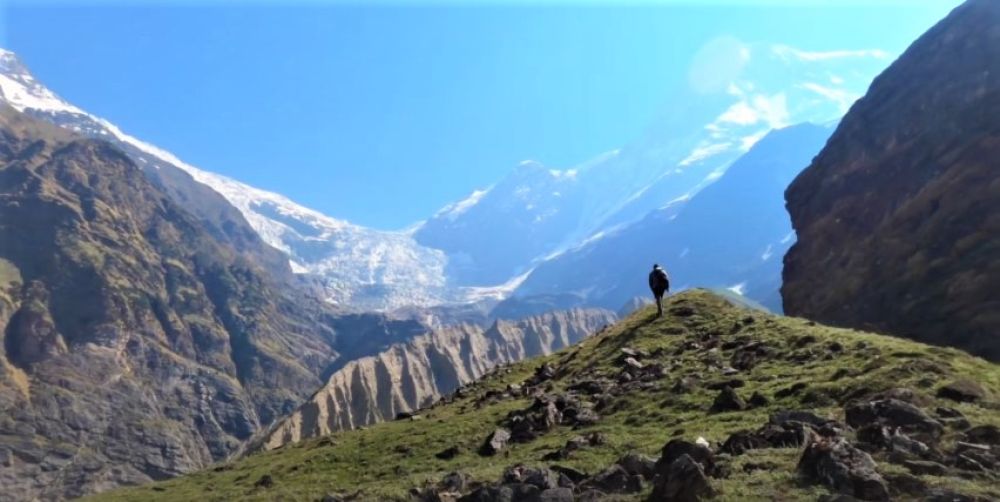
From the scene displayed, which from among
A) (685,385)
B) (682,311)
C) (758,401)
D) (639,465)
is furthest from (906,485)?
(682,311)

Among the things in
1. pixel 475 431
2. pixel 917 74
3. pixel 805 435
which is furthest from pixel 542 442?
pixel 917 74

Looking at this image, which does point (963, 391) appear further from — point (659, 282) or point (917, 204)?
point (917, 204)

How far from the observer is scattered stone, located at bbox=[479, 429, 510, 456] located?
32.4 metres

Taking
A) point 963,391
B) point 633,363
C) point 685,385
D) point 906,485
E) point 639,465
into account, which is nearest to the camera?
Answer: point 906,485

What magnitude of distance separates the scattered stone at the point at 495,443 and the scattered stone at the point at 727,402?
9.05 meters

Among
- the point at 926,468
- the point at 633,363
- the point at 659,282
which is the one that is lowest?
the point at 926,468

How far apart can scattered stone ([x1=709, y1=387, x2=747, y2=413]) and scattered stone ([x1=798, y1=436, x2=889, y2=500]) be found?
30.8 feet

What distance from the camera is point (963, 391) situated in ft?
78.8

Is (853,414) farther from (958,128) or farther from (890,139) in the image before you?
(890,139)

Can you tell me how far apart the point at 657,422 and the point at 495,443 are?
7.18 metres

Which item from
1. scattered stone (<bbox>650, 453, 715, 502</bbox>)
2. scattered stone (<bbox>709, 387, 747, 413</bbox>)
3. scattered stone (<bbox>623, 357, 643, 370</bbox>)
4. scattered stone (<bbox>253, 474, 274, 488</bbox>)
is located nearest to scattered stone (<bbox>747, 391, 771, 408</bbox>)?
scattered stone (<bbox>709, 387, 747, 413</bbox>)

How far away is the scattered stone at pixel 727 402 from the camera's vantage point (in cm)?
2897

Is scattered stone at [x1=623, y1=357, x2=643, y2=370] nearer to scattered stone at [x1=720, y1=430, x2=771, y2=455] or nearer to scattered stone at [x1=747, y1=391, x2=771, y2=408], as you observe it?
scattered stone at [x1=747, y1=391, x2=771, y2=408]

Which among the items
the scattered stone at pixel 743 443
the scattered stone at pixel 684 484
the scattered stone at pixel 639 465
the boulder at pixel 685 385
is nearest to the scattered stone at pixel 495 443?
the boulder at pixel 685 385
